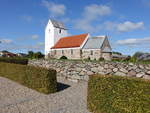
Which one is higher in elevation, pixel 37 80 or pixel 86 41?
pixel 86 41

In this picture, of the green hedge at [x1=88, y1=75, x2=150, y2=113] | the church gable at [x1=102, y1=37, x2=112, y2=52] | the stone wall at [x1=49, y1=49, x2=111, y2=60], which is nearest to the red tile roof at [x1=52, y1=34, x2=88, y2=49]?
the stone wall at [x1=49, y1=49, x2=111, y2=60]

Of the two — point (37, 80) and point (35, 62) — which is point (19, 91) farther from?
point (35, 62)

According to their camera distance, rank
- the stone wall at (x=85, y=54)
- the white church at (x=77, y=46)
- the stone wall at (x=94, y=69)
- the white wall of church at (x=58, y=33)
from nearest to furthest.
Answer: the stone wall at (x=94, y=69), the stone wall at (x=85, y=54), the white church at (x=77, y=46), the white wall of church at (x=58, y=33)

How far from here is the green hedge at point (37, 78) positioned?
7.10 metres

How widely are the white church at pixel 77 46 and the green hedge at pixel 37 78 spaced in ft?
60.8

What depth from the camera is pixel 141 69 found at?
8383mm

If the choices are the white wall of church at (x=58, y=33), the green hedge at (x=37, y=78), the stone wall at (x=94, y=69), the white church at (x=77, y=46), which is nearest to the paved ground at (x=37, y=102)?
the green hedge at (x=37, y=78)

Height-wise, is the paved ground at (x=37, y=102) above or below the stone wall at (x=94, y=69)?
below

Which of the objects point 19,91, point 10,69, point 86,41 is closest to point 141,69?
point 19,91

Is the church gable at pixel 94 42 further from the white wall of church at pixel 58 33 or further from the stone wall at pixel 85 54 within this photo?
the white wall of church at pixel 58 33

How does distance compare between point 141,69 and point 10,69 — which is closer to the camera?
point 141,69

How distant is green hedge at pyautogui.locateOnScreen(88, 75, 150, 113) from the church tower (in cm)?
3282

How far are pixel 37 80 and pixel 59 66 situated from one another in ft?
19.0

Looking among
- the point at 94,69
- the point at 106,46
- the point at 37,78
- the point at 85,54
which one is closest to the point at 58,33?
the point at 85,54
